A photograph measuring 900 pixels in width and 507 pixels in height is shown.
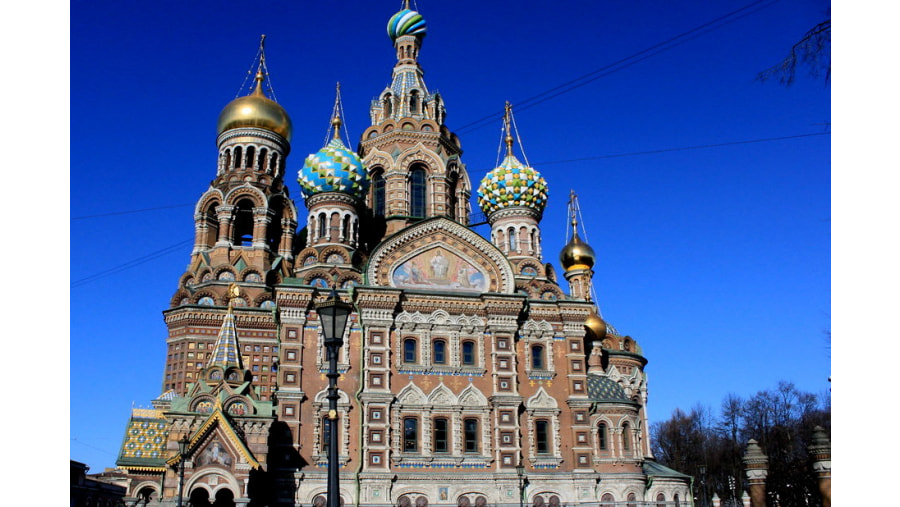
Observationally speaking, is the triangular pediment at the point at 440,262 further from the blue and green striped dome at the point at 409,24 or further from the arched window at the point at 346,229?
the blue and green striped dome at the point at 409,24

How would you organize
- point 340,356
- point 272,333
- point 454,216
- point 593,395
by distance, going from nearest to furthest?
point 340,356, point 593,395, point 272,333, point 454,216

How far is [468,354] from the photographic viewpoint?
23.5 metres

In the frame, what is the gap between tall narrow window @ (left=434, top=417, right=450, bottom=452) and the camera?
2233 centimetres

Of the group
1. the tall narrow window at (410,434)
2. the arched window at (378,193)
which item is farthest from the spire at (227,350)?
the arched window at (378,193)

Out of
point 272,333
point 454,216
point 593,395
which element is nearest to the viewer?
point 593,395

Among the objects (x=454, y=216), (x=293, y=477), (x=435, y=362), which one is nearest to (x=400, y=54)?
(x=454, y=216)

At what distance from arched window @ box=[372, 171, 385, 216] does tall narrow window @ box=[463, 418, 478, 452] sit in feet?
32.7

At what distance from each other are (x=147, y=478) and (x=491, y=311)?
1079 centimetres

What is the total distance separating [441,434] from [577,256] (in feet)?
42.4

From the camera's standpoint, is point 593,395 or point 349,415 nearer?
point 349,415

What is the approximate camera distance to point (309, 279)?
2355 centimetres

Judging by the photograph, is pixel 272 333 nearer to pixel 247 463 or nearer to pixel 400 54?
pixel 247 463

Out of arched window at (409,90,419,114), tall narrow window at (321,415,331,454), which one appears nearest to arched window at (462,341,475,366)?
tall narrow window at (321,415,331,454)

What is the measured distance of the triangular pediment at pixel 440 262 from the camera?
2391 cm
